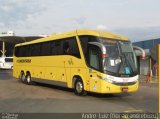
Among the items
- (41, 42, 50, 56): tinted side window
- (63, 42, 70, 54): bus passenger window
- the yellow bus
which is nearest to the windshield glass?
the yellow bus

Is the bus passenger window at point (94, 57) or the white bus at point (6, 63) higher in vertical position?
the bus passenger window at point (94, 57)

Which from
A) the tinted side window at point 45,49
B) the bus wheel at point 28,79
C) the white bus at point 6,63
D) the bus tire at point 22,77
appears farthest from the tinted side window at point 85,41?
the white bus at point 6,63

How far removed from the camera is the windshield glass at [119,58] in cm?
1719

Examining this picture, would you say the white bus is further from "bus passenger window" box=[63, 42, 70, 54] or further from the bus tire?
"bus passenger window" box=[63, 42, 70, 54]

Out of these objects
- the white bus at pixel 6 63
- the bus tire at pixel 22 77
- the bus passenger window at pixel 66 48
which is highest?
the bus passenger window at pixel 66 48

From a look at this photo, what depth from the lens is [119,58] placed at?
17469mm

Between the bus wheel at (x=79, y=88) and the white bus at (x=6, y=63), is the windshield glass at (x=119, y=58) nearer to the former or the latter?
the bus wheel at (x=79, y=88)

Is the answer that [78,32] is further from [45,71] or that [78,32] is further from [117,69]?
[45,71]

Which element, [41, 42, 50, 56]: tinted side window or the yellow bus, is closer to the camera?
the yellow bus

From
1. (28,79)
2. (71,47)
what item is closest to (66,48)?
(71,47)

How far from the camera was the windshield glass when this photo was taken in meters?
17.2

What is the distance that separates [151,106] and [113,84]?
9.28 ft

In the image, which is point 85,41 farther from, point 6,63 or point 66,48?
point 6,63

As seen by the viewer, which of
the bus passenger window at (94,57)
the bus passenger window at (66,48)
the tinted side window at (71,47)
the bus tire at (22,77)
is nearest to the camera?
the bus passenger window at (94,57)
